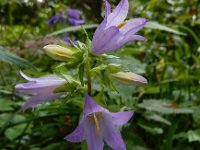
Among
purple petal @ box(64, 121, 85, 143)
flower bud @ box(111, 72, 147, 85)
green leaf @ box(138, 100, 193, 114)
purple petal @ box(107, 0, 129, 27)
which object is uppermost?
purple petal @ box(107, 0, 129, 27)

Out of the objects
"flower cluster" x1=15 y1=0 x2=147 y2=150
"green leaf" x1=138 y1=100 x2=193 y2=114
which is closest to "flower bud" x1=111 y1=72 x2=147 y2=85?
"flower cluster" x1=15 y1=0 x2=147 y2=150

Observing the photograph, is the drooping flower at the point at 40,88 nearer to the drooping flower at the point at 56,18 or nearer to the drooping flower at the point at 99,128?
the drooping flower at the point at 99,128

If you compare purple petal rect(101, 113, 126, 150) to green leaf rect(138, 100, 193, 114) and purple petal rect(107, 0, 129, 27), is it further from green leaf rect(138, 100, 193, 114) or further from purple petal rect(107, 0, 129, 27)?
green leaf rect(138, 100, 193, 114)

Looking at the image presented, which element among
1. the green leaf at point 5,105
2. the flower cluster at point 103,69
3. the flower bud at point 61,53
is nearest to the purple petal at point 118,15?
the flower cluster at point 103,69

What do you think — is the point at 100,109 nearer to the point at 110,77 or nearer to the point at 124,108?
the point at 110,77

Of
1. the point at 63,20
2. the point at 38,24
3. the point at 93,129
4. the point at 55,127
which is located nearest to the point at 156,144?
the point at 55,127

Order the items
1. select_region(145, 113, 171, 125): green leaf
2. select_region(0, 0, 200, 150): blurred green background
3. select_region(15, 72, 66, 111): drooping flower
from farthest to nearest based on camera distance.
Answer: select_region(145, 113, 171, 125): green leaf < select_region(0, 0, 200, 150): blurred green background < select_region(15, 72, 66, 111): drooping flower
